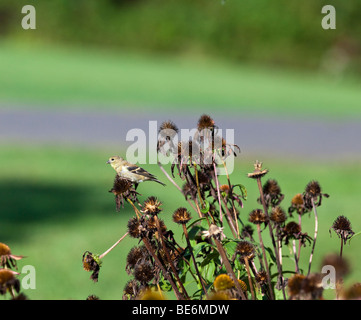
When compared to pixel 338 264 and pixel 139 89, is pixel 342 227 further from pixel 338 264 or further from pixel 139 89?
pixel 139 89

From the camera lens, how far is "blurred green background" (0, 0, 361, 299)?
697 centimetres

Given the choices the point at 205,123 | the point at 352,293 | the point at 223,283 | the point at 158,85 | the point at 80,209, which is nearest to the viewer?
the point at 352,293

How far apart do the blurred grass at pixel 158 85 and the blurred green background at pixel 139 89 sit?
0.19 feet

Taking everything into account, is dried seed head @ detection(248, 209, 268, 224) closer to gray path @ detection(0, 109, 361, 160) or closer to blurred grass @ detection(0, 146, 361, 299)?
blurred grass @ detection(0, 146, 361, 299)

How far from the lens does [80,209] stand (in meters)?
8.18

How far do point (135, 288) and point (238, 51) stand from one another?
109 ft

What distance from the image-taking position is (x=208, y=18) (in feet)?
115

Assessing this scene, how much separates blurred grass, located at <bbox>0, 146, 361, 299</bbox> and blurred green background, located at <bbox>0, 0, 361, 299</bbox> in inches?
0.7

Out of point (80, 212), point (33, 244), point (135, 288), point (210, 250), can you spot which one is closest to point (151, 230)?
point (135, 288)

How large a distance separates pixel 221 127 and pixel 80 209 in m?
6.43

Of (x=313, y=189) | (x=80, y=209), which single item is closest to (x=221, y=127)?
(x=80, y=209)

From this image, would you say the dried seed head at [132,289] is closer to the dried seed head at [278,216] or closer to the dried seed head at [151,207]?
the dried seed head at [151,207]

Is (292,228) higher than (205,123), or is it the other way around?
(205,123)

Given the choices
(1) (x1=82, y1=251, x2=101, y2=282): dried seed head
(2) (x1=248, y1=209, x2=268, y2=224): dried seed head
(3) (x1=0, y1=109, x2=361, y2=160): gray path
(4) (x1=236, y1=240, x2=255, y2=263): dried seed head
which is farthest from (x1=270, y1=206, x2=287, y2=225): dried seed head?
(3) (x1=0, y1=109, x2=361, y2=160): gray path
